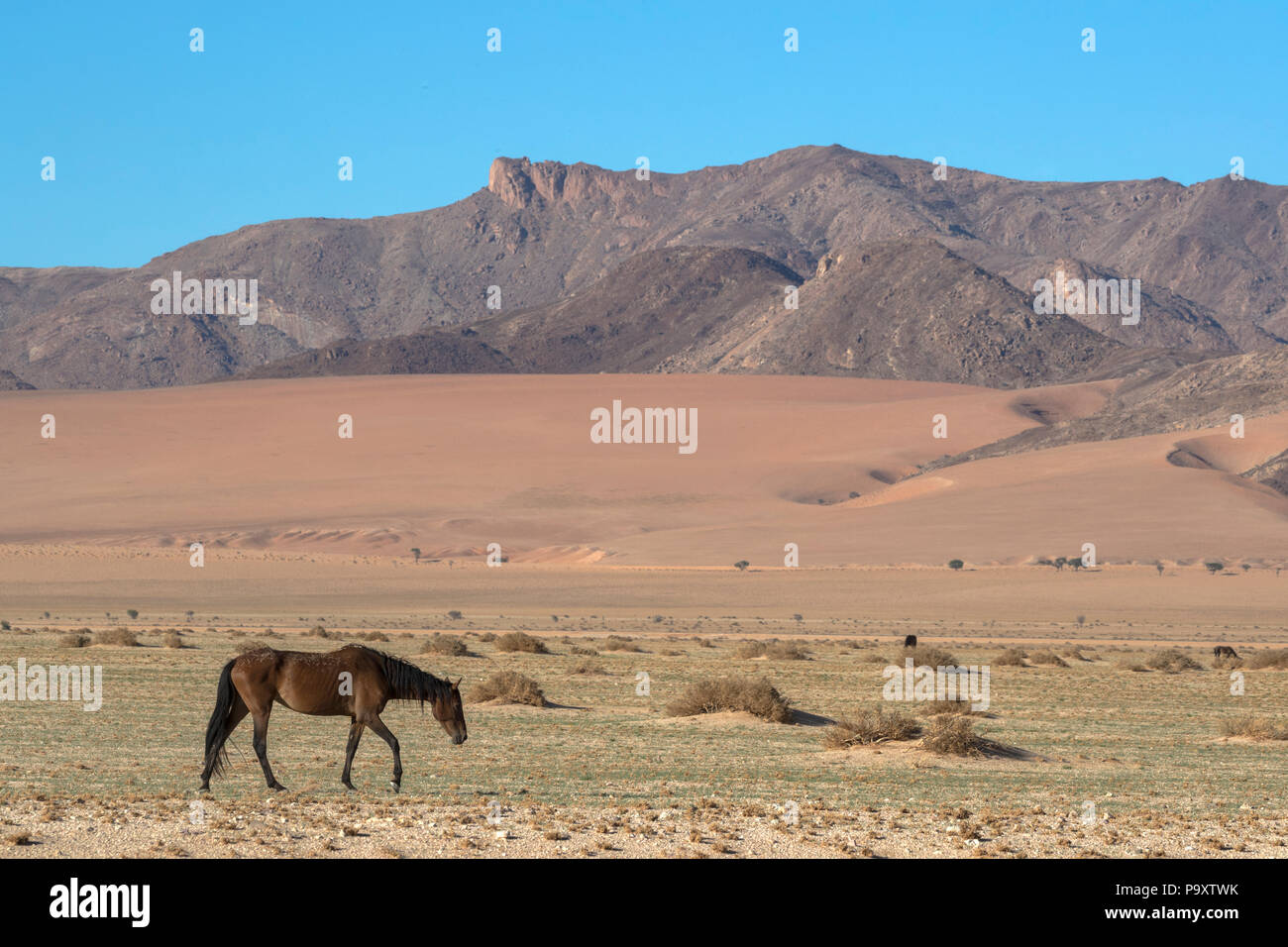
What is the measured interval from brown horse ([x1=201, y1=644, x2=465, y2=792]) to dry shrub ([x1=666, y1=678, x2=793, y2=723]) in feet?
34.6

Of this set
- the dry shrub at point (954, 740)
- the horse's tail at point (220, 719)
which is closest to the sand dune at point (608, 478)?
the dry shrub at point (954, 740)

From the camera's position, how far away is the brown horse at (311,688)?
1298cm

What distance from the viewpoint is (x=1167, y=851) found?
1173 cm

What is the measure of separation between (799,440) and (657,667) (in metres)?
104

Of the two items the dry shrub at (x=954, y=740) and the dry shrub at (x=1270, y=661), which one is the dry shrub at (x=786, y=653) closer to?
the dry shrub at (x=1270, y=661)

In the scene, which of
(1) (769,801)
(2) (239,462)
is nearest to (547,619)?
(1) (769,801)

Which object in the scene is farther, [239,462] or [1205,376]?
[1205,376]

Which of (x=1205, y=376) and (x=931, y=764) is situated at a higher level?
(x=1205, y=376)

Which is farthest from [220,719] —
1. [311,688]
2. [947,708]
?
[947,708]

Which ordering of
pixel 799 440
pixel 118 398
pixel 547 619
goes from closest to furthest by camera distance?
pixel 547 619
pixel 799 440
pixel 118 398

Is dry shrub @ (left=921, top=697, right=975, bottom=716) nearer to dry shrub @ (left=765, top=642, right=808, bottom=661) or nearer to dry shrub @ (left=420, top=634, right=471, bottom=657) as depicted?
dry shrub @ (left=765, top=642, right=808, bottom=661)

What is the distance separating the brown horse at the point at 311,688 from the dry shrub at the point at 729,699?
1056 centimetres
